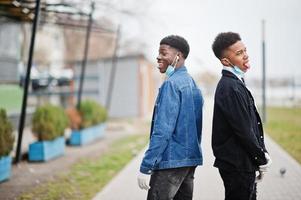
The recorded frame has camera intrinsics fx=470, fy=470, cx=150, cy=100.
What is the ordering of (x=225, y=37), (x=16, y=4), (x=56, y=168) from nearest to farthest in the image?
(x=225, y=37) → (x=56, y=168) → (x=16, y=4)

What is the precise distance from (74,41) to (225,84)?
124 ft

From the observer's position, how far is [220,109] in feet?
12.7

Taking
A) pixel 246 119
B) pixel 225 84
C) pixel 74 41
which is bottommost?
pixel 246 119

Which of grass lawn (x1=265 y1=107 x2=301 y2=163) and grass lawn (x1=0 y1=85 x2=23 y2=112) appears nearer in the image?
grass lawn (x1=265 y1=107 x2=301 y2=163)

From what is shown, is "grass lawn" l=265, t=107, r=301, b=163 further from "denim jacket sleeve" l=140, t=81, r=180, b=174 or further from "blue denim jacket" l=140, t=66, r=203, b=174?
"denim jacket sleeve" l=140, t=81, r=180, b=174

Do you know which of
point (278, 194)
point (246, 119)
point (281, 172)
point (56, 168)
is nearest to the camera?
point (246, 119)

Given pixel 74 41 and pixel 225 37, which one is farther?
pixel 74 41

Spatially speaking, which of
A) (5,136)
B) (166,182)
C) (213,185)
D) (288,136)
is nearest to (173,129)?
(166,182)

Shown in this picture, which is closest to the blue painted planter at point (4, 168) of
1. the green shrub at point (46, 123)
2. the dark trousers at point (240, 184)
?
the green shrub at point (46, 123)

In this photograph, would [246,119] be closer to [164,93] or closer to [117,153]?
[164,93]

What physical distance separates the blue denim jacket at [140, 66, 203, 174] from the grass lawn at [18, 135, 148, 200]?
10.5ft

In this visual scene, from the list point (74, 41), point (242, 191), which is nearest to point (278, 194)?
point (242, 191)

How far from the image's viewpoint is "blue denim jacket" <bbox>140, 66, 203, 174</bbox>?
12.3ft

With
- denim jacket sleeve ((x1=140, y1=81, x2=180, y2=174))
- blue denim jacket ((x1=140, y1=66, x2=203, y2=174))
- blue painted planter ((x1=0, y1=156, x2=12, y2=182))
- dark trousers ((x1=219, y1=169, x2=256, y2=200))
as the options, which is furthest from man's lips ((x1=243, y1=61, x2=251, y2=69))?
blue painted planter ((x1=0, y1=156, x2=12, y2=182))
